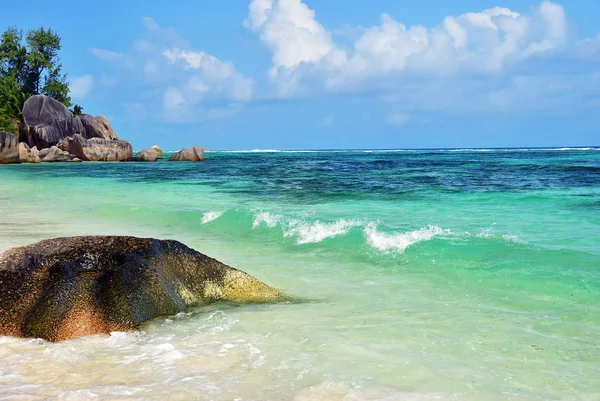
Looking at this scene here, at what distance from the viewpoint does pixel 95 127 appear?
55.9 m

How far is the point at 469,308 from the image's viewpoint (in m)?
5.19

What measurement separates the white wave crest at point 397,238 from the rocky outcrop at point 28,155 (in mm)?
44267

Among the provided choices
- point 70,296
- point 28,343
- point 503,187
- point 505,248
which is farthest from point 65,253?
point 503,187

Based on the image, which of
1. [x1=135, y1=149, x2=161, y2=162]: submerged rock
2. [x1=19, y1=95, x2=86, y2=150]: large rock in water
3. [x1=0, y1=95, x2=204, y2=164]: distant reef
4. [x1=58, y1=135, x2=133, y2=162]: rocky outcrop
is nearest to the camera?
[x1=0, y1=95, x2=204, y2=164]: distant reef

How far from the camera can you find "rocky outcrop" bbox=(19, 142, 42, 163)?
151ft

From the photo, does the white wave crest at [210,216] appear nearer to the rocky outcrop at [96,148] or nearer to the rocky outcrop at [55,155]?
the rocky outcrop at [55,155]

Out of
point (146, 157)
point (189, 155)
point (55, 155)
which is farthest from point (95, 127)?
point (189, 155)

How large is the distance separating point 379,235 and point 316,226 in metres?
1.33

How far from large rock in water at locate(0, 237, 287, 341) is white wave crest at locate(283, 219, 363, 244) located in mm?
3955

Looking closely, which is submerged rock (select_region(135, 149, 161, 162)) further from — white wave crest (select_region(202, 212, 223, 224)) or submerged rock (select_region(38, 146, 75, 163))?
white wave crest (select_region(202, 212, 223, 224))

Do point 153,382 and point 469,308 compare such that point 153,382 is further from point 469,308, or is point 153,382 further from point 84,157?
point 84,157

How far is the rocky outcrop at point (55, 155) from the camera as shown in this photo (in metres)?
48.6

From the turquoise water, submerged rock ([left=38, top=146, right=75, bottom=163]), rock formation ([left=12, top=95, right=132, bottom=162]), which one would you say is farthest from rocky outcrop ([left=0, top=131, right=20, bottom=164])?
the turquoise water

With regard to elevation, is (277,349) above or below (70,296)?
below
